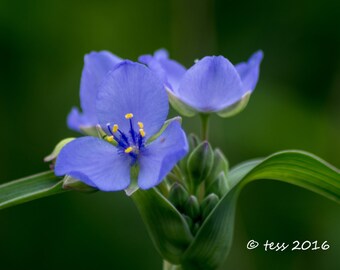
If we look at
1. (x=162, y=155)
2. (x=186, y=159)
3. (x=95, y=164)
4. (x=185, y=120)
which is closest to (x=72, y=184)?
(x=95, y=164)

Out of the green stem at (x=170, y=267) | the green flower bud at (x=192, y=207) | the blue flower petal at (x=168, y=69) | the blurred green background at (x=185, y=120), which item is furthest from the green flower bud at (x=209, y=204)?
the blurred green background at (x=185, y=120)

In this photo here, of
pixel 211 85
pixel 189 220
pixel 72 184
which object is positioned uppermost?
pixel 211 85

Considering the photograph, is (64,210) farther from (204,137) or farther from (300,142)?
(204,137)

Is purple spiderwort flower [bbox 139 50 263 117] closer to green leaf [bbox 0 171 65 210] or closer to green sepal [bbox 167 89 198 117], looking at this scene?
green sepal [bbox 167 89 198 117]

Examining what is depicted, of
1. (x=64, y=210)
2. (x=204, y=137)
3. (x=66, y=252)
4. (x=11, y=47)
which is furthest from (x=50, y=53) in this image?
(x=204, y=137)

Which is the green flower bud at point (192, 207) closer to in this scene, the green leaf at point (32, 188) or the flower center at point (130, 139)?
the flower center at point (130, 139)

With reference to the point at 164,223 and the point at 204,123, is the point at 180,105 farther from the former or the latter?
the point at 164,223

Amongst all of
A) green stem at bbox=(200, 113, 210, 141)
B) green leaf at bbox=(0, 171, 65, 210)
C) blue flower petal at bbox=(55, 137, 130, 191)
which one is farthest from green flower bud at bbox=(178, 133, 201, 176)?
green leaf at bbox=(0, 171, 65, 210)
